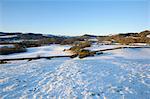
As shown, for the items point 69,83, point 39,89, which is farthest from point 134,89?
point 39,89

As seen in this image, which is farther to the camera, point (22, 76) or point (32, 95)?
point (22, 76)

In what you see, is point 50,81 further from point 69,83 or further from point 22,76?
point 22,76

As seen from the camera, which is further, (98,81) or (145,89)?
(98,81)

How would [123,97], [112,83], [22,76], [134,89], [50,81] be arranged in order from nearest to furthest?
[123,97] < [134,89] < [112,83] < [50,81] < [22,76]

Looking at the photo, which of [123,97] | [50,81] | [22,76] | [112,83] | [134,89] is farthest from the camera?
[22,76]

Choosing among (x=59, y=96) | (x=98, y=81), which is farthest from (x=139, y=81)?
(x=59, y=96)

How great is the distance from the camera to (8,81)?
34.1ft

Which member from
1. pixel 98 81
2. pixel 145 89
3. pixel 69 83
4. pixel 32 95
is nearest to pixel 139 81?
pixel 145 89

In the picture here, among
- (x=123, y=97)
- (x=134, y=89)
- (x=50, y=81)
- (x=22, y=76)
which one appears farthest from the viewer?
(x=22, y=76)

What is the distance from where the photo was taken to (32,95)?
8047 mm

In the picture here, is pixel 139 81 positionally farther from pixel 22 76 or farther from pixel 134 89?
pixel 22 76

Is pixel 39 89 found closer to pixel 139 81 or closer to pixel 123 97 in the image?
pixel 123 97

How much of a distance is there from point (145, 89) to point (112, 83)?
1616mm

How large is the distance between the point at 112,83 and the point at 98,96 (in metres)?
2.15
